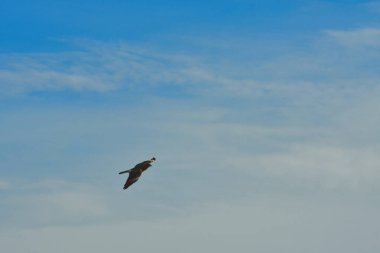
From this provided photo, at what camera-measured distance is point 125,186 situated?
7906cm

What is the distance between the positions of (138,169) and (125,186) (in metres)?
6.82

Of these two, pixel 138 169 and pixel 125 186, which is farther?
pixel 138 169

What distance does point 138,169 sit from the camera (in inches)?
3351
